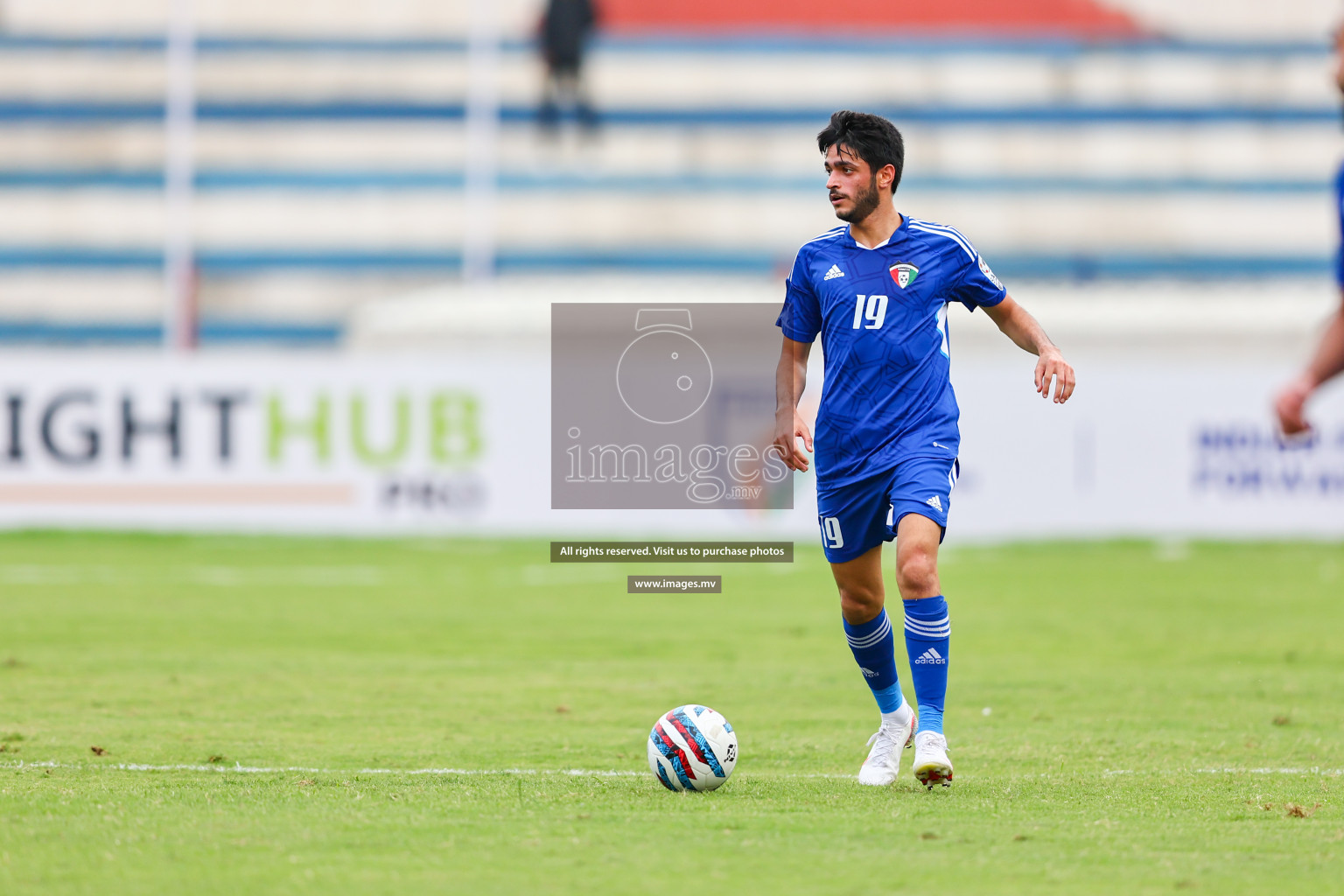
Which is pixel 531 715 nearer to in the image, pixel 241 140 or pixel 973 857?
pixel 973 857

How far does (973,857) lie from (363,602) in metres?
8.97

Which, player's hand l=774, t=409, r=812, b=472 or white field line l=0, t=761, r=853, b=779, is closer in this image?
white field line l=0, t=761, r=853, b=779

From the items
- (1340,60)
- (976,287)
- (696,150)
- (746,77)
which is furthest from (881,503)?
(746,77)

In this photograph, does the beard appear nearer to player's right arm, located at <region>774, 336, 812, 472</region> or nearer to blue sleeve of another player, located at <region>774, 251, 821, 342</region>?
blue sleeve of another player, located at <region>774, 251, 821, 342</region>

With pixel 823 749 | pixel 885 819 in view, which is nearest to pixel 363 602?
pixel 823 749

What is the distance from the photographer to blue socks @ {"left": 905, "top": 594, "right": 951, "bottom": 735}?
20.9ft

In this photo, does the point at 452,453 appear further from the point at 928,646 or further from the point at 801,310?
the point at 928,646

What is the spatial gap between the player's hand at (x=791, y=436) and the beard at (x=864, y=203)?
76cm

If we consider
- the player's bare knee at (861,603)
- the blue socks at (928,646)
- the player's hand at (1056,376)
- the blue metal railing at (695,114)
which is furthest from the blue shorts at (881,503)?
the blue metal railing at (695,114)

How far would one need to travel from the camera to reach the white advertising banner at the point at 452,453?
60.5 feet

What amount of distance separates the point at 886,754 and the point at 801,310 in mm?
1701

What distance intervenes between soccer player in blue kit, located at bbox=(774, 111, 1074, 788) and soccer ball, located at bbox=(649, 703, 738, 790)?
56cm

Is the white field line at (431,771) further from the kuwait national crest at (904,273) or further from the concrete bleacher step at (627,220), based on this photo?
the concrete bleacher step at (627,220)

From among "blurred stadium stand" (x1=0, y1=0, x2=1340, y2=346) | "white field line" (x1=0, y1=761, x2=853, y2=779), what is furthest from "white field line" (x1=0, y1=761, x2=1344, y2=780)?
"blurred stadium stand" (x1=0, y1=0, x2=1340, y2=346)
